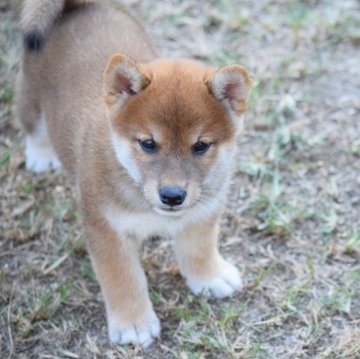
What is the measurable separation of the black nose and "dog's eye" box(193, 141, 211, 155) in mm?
238

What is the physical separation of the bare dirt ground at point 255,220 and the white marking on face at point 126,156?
852mm

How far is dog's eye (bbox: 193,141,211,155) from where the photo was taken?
367cm

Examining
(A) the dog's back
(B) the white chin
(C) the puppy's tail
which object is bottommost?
(B) the white chin

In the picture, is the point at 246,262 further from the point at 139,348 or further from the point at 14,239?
the point at 14,239

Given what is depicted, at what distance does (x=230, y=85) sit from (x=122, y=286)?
3.91ft

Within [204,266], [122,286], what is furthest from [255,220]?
[122,286]

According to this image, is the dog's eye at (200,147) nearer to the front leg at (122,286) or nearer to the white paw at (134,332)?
the front leg at (122,286)

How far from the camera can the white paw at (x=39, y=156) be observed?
514 centimetres

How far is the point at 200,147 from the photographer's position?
12.1 feet

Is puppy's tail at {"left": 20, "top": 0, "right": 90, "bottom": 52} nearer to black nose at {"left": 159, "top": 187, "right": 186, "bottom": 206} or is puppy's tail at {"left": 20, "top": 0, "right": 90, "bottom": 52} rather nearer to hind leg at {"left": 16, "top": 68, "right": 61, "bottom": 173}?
hind leg at {"left": 16, "top": 68, "right": 61, "bottom": 173}

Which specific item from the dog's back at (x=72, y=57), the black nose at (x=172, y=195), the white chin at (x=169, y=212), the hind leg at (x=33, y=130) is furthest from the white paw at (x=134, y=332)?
the hind leg at (x=33, y=130)

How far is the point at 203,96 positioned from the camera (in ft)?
12.1

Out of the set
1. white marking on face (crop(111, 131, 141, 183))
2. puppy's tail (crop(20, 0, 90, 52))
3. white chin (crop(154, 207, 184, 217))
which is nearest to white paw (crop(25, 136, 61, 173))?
puppy's tail (crop(20, 0, 90, 52))

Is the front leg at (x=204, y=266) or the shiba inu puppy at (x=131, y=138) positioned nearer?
the shiba inu puppy at (x=131, y=138)
